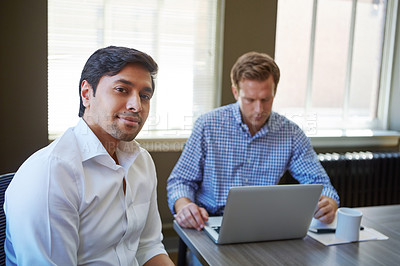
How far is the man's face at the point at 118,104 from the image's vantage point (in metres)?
1.14

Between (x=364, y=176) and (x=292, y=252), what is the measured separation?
7.24 ft

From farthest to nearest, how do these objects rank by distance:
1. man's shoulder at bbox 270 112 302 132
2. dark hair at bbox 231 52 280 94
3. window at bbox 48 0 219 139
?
1. window at bbox 48 0 219 139
2. man's shoulder at bbox 270 112 302 132
3. dark hair at bbox 231 52 280 94

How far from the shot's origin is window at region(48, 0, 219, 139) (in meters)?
2.63

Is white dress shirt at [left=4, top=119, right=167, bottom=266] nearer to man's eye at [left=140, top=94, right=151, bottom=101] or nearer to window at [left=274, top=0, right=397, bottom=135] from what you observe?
man's eye at [left=140, top=94, right=151, bottom=101]

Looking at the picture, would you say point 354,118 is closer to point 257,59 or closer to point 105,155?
point 257,59

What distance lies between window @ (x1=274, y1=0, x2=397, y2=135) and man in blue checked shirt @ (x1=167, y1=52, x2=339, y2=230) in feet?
4.52

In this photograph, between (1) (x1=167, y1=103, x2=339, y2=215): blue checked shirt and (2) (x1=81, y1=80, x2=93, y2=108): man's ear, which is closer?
(2) (x1=81, y1=80, x2=93, y2=108): man's ear

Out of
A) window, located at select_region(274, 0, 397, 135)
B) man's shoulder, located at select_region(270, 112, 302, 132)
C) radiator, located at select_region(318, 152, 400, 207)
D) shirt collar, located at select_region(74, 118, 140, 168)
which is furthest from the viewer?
window, located at select_region(274, 0, 397, 135)

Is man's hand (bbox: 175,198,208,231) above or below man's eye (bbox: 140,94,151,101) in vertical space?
below

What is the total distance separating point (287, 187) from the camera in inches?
53.6

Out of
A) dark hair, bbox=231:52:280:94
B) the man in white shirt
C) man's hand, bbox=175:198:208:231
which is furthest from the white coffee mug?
dark hair, bbox=231:52:280:94

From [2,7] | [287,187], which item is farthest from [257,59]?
[2,7]

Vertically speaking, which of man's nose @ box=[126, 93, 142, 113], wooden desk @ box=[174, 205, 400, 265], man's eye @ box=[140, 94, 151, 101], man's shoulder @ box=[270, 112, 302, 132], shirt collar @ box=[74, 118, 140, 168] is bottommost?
wooden desk @ box=[174, 205, 400, 265]

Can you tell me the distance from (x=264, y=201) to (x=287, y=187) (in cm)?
9
